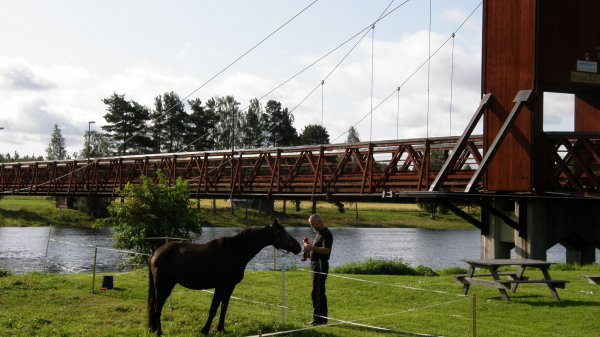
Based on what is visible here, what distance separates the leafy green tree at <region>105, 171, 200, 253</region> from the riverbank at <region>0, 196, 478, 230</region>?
40697mm

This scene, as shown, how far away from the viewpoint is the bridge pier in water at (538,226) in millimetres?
19203

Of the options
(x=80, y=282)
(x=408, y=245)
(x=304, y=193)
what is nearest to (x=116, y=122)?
(x=408, y=245)

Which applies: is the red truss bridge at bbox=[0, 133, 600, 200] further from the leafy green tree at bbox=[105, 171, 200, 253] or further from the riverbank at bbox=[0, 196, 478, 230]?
the riverbank at bbox=[0, 196, 478, 230]

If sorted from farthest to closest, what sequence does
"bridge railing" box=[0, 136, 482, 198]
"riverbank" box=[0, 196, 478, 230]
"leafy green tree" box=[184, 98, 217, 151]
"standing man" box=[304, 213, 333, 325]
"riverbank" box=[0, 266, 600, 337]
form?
"leafy green tree" box=[184, 98, 217, 151] → "riverbank" box=[0, 196, 478, 230] → "bridge railing" box=[0, 136, 482, 198] → "standing man" box=[304, 213, 333, 325] → "riverbank" box=[0, 266, 600, 337]

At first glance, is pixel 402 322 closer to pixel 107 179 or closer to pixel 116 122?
Result: pixel 107 179

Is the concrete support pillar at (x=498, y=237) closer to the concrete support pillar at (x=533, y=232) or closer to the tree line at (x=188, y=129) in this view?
the concrete support pillar at (x=533, y=232)

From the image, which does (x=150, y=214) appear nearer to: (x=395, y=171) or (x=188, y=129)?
(x=395, y=171)

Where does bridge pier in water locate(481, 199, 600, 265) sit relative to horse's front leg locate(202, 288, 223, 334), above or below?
above

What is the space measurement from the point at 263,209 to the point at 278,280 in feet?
190

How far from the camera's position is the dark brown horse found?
12.2 m

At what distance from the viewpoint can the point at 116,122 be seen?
94.1 m

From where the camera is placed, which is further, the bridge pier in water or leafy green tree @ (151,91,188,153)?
leafy green tree @ (151,91,188,153)

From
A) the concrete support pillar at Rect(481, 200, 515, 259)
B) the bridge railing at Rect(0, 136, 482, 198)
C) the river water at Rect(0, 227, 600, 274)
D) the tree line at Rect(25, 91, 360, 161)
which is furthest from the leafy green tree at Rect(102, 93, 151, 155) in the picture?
the concrete support pillar at Rect(481, 200, 515, 259)

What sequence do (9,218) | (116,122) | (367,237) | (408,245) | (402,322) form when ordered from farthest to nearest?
(116,122)
(9,218)
(367,237)
(408,245)
(402,322)
